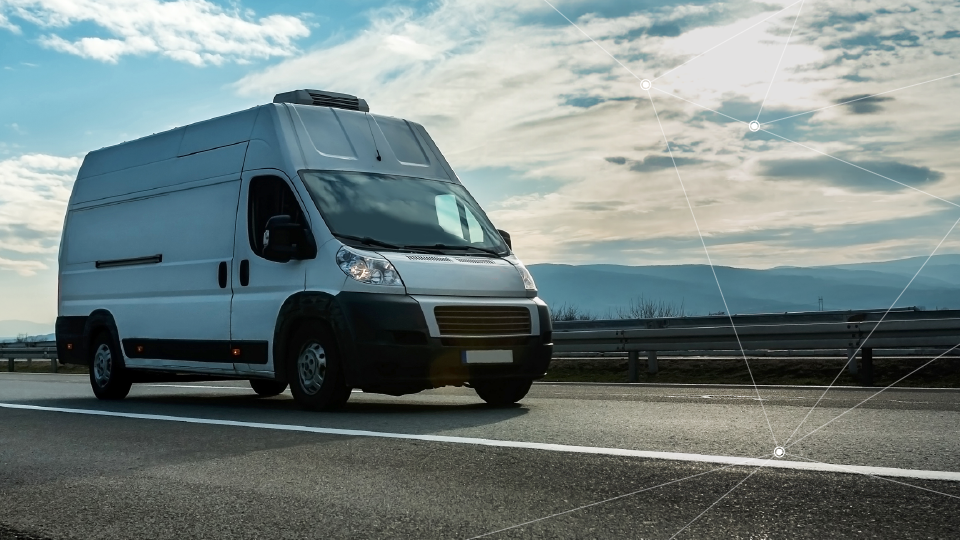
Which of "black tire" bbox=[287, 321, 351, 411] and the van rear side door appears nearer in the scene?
"black tire" bbox=[287, 321, 351, 411]

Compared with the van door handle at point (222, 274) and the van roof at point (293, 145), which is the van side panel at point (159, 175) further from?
the van door handle at point (222, 274)

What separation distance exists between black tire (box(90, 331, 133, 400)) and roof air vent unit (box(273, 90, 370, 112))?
3446 millimetres

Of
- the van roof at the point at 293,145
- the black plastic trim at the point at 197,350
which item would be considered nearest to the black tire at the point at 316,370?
the black plastic trim at the point at 197,350

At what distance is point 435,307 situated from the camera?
853 cm

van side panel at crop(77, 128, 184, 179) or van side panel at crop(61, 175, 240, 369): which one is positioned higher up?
van side panel at crop(77, 128, 184, 179)

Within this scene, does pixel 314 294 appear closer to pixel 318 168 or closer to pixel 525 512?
pixel 318 168

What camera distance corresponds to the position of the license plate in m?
8.60

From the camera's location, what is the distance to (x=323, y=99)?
1027 centimetres

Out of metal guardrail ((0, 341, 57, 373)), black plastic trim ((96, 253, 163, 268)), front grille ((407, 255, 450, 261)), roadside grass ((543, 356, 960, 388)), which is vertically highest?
black plastic trim ((96, 253, 163, 268))

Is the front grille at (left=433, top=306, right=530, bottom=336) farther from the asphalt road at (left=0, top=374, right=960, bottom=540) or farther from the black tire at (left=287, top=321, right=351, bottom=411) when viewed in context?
the black tire at (left=287, top=321, right=351, bottom=411)

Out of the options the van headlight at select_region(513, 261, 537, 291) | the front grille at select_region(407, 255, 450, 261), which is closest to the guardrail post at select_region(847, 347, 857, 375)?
the van headlight at select_region(513, 261, 537, 291)

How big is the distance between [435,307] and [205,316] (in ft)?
9.12

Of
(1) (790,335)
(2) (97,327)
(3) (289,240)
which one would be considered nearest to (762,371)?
(1) (790,335)

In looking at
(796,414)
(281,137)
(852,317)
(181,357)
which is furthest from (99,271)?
(852,317)
